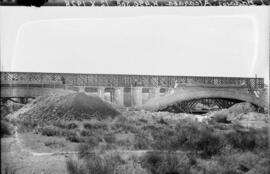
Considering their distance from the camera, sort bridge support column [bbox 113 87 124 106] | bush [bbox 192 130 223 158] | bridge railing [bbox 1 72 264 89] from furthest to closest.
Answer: bush [bbox 192 130 223 158]
bridge support column [bbox 113 87 124 106]
bridge railing [bbox 1 72 264 89]

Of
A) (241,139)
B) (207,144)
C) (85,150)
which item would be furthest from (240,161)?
(85,150)

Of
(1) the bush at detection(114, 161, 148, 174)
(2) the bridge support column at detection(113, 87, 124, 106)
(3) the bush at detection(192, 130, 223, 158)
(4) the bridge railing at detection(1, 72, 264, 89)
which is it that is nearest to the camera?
→ (4) the bridge railing at detection(1, 72, 264, 89)

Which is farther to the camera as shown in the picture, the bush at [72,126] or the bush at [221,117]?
the bush at [72,126]

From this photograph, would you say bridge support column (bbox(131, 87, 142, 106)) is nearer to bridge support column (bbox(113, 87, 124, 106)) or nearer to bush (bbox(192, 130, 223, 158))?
bridge support column (bbox(113, 87, 124, 106))

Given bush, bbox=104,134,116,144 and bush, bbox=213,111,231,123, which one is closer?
bush, bbox=213,111,231,123

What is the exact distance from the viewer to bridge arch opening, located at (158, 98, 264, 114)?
262 cm

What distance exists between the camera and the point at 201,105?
2662mm

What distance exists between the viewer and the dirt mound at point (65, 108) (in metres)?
2.67

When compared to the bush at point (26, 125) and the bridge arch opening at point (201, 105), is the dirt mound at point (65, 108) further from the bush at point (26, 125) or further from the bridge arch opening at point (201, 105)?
the bridge arch opening at point (201, 105)

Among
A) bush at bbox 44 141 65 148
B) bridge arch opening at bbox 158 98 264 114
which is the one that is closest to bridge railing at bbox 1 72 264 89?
bridge arch opening at bbox 158 98 264 114

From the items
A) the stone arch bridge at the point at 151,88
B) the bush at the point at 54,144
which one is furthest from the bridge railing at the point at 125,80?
the bush at the point at 54,144

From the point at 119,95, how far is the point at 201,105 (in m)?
0.67

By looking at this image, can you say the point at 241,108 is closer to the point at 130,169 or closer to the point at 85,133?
the point at 130,169

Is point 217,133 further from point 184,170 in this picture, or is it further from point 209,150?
point 184,170
